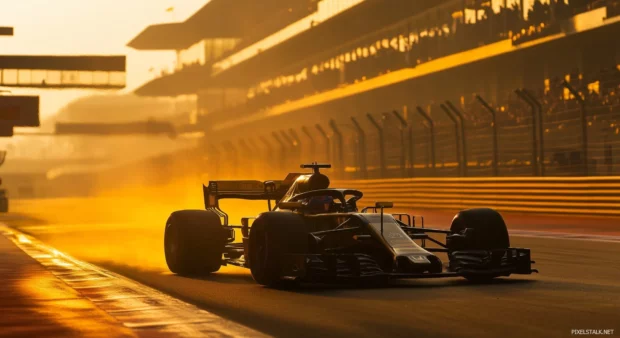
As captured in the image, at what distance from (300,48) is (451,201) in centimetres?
3030

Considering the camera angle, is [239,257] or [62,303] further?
[239,257]

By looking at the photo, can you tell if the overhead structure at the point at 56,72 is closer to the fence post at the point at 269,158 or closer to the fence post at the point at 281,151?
the fence post at the point at 269,158

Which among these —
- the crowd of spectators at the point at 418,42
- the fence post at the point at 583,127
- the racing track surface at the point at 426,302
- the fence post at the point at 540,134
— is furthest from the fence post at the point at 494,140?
the racing track surface at the point at 426,302

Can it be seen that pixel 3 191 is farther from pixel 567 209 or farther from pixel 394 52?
pixel 567 209

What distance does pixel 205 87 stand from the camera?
286ft

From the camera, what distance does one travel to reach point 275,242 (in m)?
10.8

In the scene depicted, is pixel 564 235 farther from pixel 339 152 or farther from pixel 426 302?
pixel 339 152

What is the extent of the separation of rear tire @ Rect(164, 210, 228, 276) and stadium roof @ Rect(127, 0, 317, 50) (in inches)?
2239

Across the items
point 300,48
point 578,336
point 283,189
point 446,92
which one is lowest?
point 578,336

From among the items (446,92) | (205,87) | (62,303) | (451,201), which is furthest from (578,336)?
(205,87)

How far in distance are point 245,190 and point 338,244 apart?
113 inches

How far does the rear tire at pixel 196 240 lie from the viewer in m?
12.8

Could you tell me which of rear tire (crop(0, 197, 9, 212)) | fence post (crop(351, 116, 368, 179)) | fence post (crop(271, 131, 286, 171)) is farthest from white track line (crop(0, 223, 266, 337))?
rear tire (crop(0, 197, 9, 212))

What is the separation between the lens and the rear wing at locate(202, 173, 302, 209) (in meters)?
13.8
